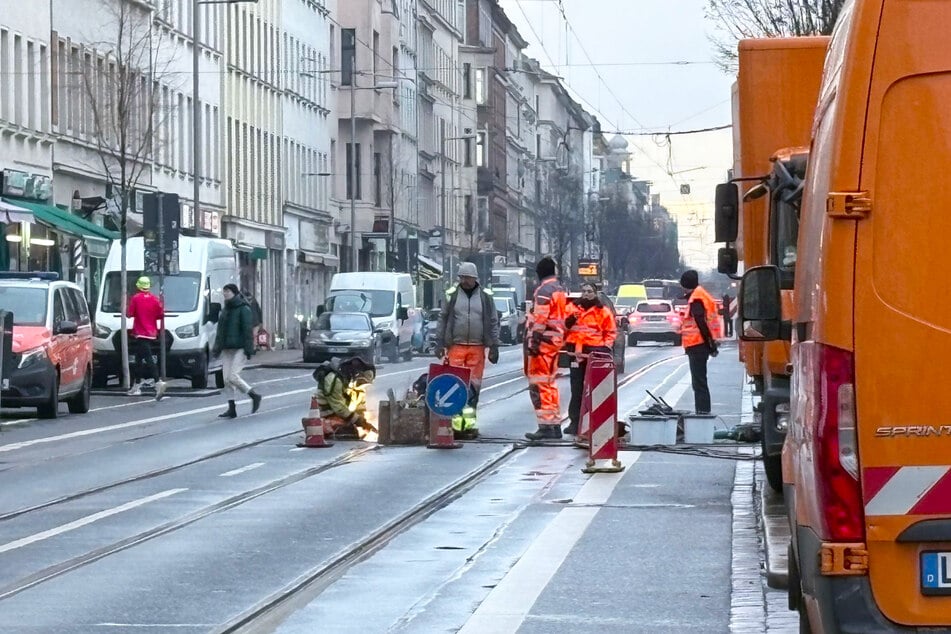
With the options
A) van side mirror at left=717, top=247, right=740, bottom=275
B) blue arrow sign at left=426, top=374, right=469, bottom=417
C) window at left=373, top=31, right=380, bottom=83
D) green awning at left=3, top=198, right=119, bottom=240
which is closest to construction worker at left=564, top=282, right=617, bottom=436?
blue arrow sign at left=426, top=374, right=469, bottom=417

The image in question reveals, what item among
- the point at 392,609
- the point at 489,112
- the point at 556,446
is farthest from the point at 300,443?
the point at 489,112

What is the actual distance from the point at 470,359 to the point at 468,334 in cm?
33

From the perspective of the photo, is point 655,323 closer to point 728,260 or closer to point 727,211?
point 728,260

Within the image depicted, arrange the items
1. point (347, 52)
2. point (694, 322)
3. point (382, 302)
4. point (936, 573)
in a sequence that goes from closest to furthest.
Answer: point (936, 573), point (694, 322), point (382, 302), point (347, 52)

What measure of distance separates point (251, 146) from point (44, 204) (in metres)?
25.6

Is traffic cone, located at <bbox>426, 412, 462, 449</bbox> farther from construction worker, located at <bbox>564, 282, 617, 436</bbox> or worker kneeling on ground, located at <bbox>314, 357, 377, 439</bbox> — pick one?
construction worker, located at <bbox>564, 282, 617, 436</bbox>

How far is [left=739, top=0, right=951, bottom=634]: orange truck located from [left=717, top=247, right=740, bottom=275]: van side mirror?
12270 millimetres

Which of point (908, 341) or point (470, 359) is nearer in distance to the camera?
point (908, 341)

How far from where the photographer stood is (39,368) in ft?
91.2

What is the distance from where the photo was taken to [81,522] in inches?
588

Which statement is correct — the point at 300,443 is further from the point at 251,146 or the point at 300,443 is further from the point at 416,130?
the point at 416,130

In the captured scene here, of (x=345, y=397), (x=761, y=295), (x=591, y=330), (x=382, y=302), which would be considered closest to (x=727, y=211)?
(x=591, y=330)

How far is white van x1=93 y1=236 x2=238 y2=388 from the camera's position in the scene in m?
38.9

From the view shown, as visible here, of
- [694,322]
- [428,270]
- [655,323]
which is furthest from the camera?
[428,270]
